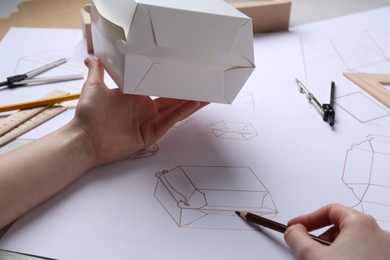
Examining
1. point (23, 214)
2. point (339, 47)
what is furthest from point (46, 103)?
point (339, 47)

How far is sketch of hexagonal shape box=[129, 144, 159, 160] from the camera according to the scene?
21.2 inches

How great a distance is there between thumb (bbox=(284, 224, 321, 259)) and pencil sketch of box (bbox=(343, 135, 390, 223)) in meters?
0.11

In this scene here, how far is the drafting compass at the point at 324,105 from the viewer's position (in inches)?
23.8

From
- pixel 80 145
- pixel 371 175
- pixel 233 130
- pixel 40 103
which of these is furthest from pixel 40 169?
pixel 371 175

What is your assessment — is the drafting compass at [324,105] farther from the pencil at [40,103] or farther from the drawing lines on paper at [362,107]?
the pencil at [40,103]

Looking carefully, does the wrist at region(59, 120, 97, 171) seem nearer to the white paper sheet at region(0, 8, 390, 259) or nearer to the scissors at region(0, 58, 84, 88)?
the white paper sheet at region(0, 8, 390, 259)

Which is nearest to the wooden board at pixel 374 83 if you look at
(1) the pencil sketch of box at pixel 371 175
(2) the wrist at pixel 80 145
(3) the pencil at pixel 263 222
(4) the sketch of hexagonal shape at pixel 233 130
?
(1) the pencil sketch of box at pixel 371 175

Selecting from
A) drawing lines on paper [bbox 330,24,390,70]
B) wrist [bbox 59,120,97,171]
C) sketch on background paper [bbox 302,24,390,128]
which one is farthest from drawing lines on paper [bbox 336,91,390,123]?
wrist [bbox 59,120,97,171]

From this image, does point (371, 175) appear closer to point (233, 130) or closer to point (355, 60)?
point (233, 130)

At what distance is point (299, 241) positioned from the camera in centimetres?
38

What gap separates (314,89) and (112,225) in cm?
44

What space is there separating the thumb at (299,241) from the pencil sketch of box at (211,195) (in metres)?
0.05

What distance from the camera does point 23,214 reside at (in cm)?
44

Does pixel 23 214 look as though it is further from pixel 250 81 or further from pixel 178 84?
pixel 250 81
